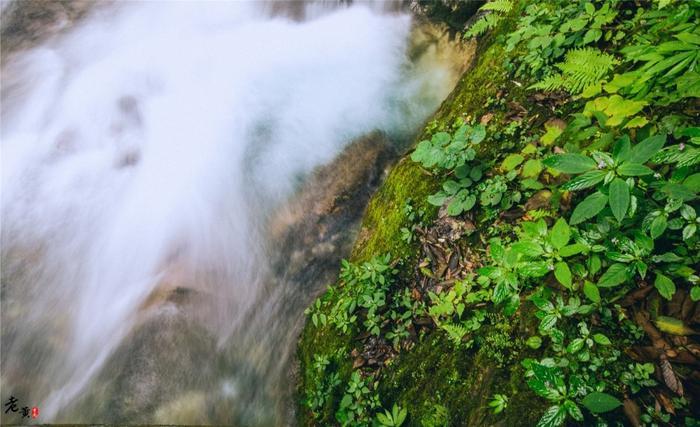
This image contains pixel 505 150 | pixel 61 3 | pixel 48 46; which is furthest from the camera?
pixel 61 3

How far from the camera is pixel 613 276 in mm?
1843

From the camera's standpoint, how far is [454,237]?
2.89 metres

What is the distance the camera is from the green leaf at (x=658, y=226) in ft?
5.73

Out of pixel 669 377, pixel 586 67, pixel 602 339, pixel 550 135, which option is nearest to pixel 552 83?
pixel 586 67

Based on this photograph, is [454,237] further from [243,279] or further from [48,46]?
[48,46]

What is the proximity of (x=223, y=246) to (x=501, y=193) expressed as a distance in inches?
146

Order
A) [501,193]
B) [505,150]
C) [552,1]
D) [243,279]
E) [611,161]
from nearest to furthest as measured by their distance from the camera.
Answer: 1. [611,161]
2. [501,193]
3. [505,150]
4. [552,1]
5. [243,279]

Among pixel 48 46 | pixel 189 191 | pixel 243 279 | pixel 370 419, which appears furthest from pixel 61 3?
pixel 370 419

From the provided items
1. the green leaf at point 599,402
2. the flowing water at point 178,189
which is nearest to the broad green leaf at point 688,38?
the green leaf at point 599,402

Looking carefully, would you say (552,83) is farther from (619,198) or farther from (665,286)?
(665,286)

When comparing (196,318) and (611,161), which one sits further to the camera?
(196,318)

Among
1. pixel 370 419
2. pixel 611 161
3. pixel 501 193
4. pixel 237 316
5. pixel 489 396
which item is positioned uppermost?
pixel 611 161

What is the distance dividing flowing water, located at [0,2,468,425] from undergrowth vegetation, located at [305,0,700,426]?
5.54 feet

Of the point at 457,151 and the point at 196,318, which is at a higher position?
the point at 457,151
